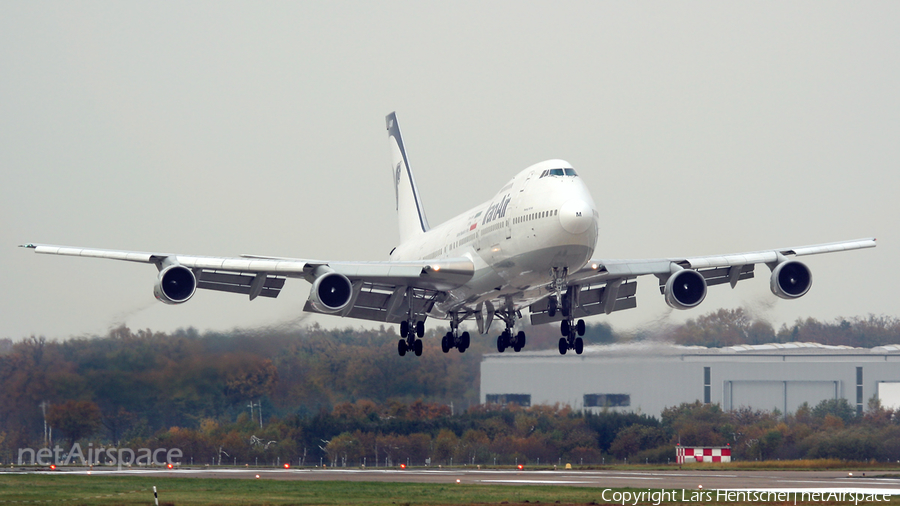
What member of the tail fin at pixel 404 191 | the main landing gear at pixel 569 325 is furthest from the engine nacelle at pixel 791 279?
the tail fin at pixel 404 191

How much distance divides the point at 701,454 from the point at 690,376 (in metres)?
5.22

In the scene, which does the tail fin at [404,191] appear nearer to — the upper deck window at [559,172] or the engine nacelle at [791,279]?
the engine nacelle at [791,279]

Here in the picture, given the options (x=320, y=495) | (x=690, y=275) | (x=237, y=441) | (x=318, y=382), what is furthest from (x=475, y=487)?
(x=237, y=441)

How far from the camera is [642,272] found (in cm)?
4159

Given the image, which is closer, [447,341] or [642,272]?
[642,272]

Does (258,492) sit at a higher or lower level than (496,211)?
lower

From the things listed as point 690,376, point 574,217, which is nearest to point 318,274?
point 574,217

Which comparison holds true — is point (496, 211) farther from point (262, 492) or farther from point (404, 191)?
point (404, 191)

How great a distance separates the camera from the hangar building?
198 ft

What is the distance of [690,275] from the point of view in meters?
40.8

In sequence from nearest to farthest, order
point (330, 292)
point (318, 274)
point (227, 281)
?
point (330, 292)
point (318, 274)
point (227, 281)

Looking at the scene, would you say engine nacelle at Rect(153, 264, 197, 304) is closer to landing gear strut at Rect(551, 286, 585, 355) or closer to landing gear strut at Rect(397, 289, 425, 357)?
landing gear strut at Rect(397, 289, 425, 357)

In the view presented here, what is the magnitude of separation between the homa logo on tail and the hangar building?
2139 cm

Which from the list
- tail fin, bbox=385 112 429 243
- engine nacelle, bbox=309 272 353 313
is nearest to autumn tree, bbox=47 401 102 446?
engine nacelle, bbox=309 272 353 313
